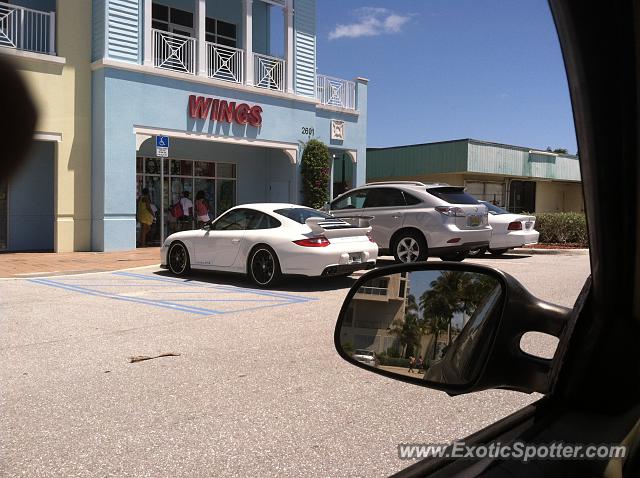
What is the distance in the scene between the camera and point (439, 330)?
1.76 metres

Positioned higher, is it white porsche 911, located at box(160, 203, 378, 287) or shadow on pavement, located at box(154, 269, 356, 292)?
white porsche 911, located at box(160, 203, 378, 287)

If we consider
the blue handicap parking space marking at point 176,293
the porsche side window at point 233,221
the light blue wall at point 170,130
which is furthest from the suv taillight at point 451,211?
the light blue wall at point 170,130

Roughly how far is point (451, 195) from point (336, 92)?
10238 millimetres

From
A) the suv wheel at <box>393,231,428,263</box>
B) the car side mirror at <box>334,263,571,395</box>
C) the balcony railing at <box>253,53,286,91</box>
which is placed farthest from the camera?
the balcony railing at <box>253,53,286,91</box>

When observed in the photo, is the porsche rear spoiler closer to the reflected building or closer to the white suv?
the white suv

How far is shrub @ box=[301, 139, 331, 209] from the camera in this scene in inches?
827

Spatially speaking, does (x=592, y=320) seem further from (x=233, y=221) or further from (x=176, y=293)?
(x=233, y=221)

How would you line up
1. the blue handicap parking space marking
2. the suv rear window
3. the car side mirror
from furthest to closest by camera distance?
the suv rear window < the blue handicap parking space marking < the car side mirror

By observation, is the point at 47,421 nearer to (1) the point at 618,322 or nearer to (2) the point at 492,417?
(2) the point at 492,417

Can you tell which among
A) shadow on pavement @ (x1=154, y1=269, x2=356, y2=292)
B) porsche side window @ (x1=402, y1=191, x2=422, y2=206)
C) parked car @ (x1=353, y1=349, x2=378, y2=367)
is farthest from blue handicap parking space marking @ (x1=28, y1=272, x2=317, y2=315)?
parked car @ (x1=353, y1=349, x2=378, y2=367)

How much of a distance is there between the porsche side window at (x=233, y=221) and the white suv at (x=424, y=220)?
350 cm

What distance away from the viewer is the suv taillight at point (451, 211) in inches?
500

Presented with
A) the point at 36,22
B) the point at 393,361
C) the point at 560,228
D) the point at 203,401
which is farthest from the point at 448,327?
the point at 560,228

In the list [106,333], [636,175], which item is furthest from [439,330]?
[106,333]
